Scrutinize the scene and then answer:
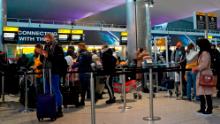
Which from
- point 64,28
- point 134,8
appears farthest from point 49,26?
point 134,8

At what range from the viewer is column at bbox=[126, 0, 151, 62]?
426 inches

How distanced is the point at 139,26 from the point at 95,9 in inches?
489

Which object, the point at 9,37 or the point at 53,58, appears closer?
the point at 53,58

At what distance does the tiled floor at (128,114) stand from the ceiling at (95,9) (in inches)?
582

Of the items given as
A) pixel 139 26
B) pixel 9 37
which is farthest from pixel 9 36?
pixel 139 26

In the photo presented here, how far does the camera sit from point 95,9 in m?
22.8

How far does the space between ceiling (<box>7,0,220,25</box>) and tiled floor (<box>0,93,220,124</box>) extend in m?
14.8

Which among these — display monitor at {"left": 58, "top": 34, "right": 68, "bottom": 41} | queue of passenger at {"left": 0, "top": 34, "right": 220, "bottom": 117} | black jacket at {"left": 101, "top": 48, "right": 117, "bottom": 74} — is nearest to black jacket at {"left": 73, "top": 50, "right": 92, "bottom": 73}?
queue of passenger at {"left": 0, "top": 34, "right": 220, "bottom": 117}

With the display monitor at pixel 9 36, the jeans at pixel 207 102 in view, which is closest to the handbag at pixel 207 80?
the jeans at pixel 207 102

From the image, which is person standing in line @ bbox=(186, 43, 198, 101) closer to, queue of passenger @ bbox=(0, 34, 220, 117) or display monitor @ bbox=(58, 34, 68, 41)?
queue of passenger @ bbox=(0, 34, 220, 117)

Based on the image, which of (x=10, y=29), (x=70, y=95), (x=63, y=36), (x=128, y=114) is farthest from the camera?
(x=63, y=36)

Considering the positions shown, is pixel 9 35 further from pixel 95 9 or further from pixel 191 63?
pixel 95 9

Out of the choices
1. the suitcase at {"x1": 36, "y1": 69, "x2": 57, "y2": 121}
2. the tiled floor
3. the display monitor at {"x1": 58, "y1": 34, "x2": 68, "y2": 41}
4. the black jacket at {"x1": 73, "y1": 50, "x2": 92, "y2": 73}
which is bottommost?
the tiled floor

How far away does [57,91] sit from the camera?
208 inches
